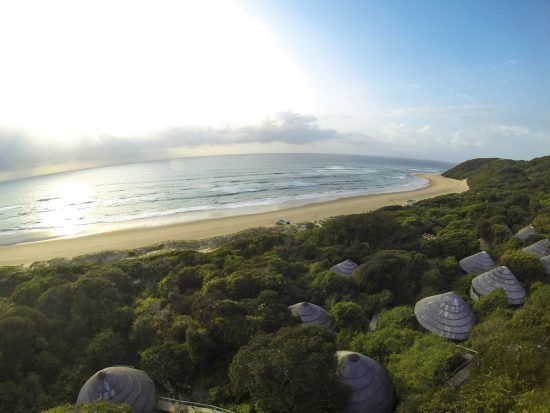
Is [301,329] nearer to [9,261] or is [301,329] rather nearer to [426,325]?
[426,325]

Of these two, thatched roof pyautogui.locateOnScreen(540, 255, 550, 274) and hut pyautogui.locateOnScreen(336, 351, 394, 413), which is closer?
hut pyautogui.locateOnScreen(336, 351, 394, 413)

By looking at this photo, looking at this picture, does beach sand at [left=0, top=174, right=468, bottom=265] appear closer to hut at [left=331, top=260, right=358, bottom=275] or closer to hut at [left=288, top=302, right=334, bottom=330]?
hut at [left=331, top=260, right=358, bottom=275]

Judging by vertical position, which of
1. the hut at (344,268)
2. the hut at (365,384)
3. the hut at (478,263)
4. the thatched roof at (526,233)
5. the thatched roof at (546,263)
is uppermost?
the thatched roof at (526,233)

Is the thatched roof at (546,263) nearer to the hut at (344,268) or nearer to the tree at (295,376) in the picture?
the hut at (344,268)

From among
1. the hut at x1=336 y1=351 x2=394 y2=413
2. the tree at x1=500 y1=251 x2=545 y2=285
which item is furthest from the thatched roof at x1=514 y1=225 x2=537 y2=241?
the hut at x1=336 y1=351 x2=394 y2=413

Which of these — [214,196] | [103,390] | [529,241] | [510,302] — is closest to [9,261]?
[103,390]

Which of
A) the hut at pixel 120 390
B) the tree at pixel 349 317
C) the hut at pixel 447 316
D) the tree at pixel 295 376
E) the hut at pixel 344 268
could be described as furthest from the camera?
the hut at pixel 344 268

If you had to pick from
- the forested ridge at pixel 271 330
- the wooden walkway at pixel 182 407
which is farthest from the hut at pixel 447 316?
the wooden walkway at pixel 182 407

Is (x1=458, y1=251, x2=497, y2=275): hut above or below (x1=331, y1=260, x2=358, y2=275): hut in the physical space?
above
